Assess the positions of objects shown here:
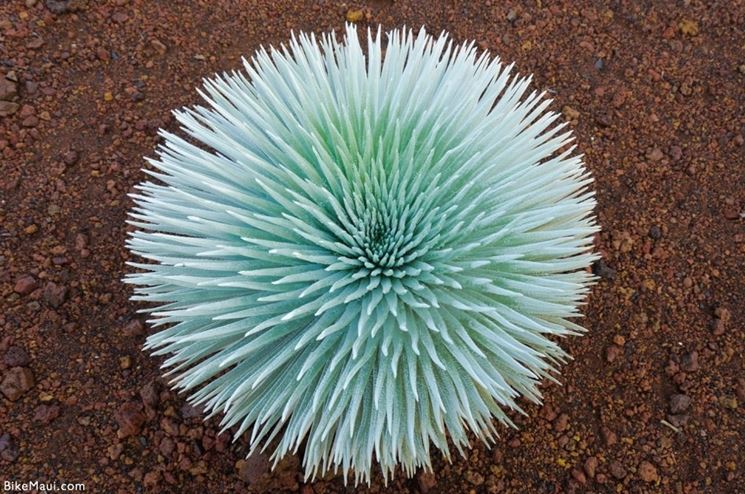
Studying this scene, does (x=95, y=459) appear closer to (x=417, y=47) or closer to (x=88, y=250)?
(x=88, y=250)

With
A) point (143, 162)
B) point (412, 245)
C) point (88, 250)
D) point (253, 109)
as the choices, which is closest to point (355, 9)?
point (143, 162)

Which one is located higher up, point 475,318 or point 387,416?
point 475,318

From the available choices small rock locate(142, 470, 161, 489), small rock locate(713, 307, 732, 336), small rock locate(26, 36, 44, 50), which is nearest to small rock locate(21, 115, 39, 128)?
small rock locate(26, 36, 44, 50)

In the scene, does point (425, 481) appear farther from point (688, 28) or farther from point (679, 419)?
point (688, 28)

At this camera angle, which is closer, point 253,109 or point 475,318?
point 475,318

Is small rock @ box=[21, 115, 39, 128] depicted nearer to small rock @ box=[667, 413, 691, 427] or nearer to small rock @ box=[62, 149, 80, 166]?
small rock @ box=[62, 149, 80, 166]

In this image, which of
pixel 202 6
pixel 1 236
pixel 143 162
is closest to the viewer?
pixel 1 236

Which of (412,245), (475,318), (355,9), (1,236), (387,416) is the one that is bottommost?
(387,416)
